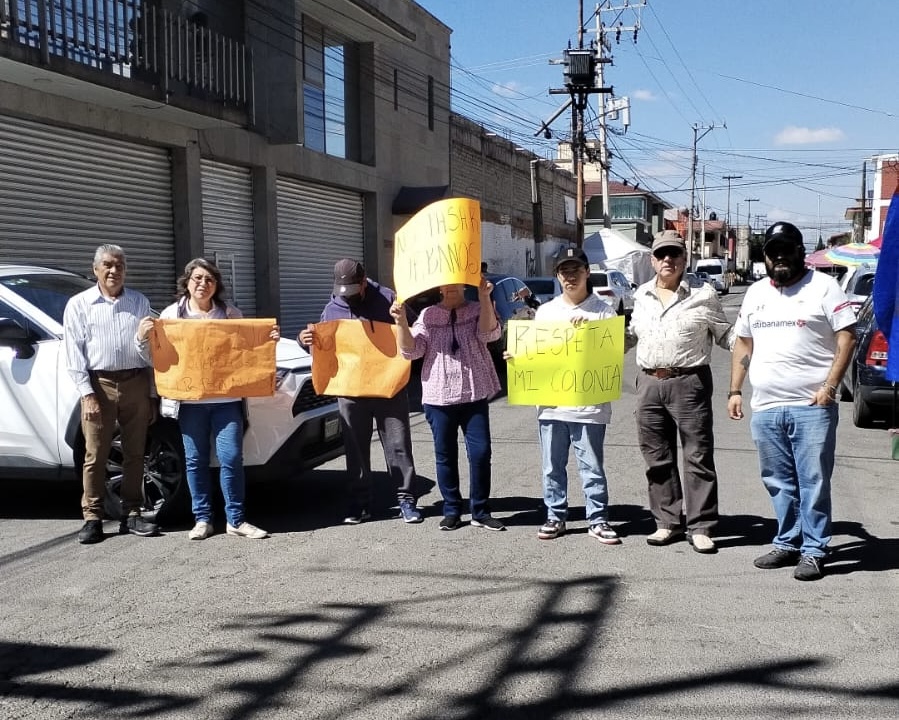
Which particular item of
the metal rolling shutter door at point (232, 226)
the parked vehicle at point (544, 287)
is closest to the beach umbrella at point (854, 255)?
the parked vehicle at point (544, 287)

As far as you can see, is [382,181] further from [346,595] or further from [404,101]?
[346,595]

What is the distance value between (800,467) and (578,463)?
1.34m

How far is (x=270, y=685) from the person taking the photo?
387cm

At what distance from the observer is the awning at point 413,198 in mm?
23531

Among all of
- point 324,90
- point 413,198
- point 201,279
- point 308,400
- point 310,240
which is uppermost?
point 324,90

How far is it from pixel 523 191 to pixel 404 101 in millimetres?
13437

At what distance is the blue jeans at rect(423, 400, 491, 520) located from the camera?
6.18 m

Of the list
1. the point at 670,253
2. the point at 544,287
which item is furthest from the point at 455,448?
the point at 544,287

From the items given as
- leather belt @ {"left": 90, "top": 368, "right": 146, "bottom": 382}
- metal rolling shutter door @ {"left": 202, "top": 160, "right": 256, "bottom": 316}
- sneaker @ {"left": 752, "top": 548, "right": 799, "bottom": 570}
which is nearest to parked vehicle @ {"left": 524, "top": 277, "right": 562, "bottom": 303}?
metal rolling shutter door @ {"left": 202, "top": 160, "right": 256, "bottom": 316}

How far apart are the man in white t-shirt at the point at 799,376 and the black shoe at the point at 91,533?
4007mm

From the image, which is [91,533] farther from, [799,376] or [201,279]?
[799,376]

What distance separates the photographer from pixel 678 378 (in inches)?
221

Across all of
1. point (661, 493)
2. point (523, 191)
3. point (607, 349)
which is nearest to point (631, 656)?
point (661, 493)

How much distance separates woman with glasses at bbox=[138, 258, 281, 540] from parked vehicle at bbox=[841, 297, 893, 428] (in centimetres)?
652
